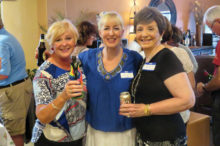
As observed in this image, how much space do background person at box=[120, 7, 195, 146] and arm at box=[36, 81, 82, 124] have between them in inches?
10.0

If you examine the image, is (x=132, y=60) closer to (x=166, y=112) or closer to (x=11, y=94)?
(x=166, y=112)

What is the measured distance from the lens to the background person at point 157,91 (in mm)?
1126

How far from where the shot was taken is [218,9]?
1.95 m

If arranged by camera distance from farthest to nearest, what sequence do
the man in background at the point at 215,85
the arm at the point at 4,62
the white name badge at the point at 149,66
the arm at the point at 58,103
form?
1. the arm at the point at 4,62
2. the man in background at the point at 215,85
3. the white name badge at the point at 149,66
4. the arm at the point at 58,103

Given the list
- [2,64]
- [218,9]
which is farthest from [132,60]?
[2,64]

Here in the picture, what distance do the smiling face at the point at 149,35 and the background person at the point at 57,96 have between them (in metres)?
0.39

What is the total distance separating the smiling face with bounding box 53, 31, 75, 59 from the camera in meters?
1.29

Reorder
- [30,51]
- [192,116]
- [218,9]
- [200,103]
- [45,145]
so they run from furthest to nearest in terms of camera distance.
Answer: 1. [30,51]
2. [200,103]
3. [192,116]
4. [218,9]
5. [45,145]

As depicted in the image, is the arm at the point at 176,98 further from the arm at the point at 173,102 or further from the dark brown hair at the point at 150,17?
the dark brown hair at the point at 150,17

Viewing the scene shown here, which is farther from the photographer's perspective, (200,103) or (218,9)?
(200,103)

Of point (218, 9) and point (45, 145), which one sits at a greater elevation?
point (218, 9)

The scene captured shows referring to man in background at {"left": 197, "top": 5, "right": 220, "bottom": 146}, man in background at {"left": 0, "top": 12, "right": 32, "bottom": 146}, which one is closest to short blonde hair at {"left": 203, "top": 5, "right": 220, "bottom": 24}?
man in background at {"left": 197, "top": 5, "right": 220, "bottom": 146}

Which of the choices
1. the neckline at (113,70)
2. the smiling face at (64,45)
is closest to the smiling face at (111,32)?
the neckline at (113,70)

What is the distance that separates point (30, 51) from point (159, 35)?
2753mm
